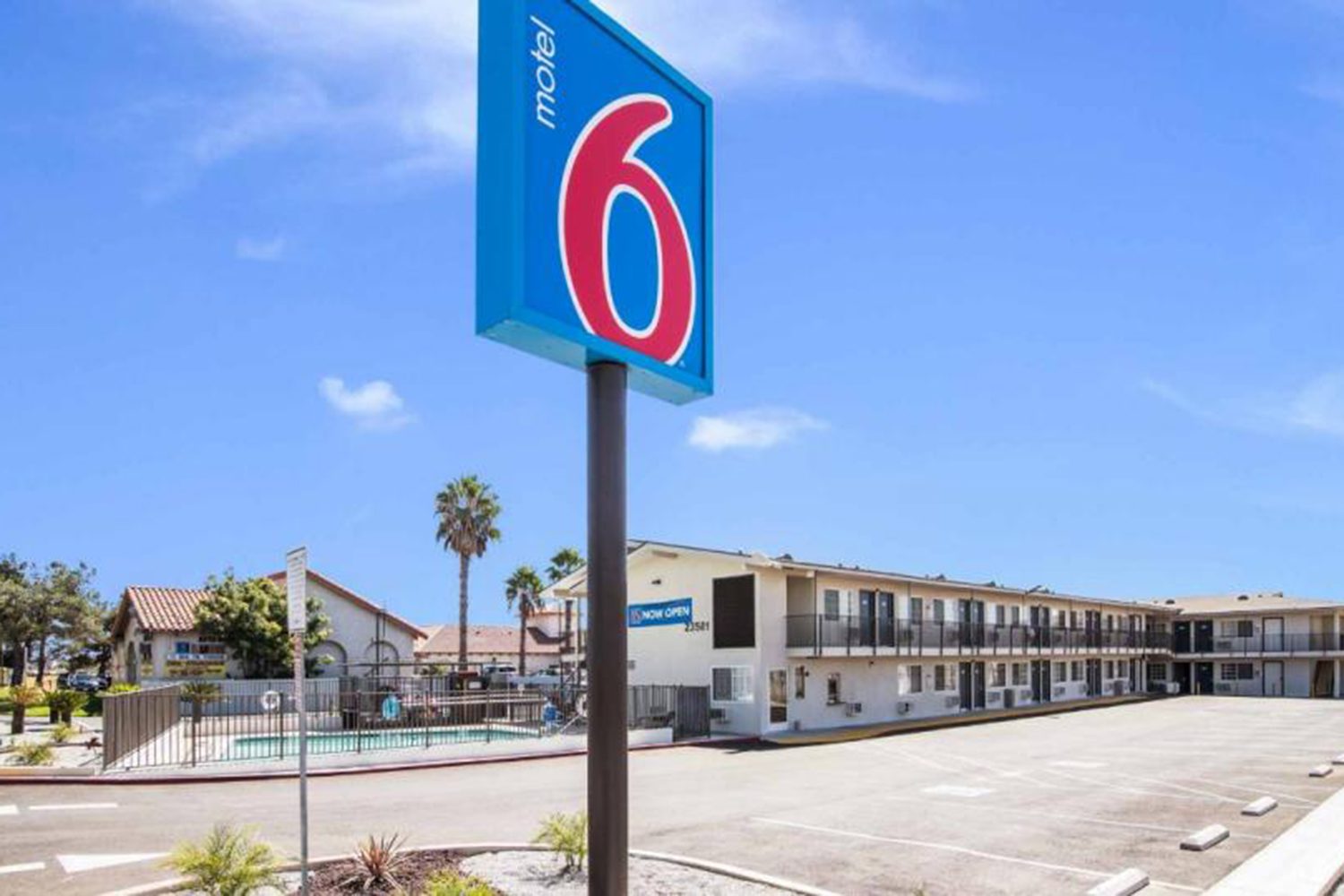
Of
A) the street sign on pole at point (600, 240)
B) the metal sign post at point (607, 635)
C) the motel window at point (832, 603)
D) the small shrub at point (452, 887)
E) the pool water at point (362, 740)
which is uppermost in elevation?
the street sign on pole at point (600, 240)

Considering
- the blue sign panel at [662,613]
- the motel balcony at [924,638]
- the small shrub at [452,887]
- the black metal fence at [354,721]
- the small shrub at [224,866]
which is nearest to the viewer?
the small shrub at [452,887]

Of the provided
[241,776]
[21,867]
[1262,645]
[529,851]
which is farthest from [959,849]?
[1262,645]

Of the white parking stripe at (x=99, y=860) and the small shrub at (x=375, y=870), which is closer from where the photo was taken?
the small shrub at (x=375, y=870)

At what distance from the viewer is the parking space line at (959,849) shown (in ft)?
37.5

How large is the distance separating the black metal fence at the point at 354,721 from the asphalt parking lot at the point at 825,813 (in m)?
2.79

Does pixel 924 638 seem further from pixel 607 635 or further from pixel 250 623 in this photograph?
pixel 607 635

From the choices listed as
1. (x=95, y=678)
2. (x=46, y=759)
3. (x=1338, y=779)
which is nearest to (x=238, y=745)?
(x=46, y=759)

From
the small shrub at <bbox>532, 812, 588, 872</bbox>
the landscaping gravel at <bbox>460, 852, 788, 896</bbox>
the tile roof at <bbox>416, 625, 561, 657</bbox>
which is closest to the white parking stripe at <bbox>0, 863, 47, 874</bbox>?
the landscaping gravel at <bbox>460, 852, 788, 896</bbox>

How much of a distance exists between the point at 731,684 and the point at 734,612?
7.42 feet

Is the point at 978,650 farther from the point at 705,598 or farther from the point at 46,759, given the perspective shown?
the point at 46,759

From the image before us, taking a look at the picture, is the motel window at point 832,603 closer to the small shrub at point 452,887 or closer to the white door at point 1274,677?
the small shrub at point 452,887

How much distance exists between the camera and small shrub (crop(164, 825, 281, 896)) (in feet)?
28.9

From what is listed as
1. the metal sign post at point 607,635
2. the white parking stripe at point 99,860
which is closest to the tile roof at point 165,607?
the white parking stripe at point 99,860

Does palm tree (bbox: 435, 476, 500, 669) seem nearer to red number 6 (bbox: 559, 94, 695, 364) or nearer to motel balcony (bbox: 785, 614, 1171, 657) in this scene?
motel balcony (bbox: 785, 614, 1171, 657)
